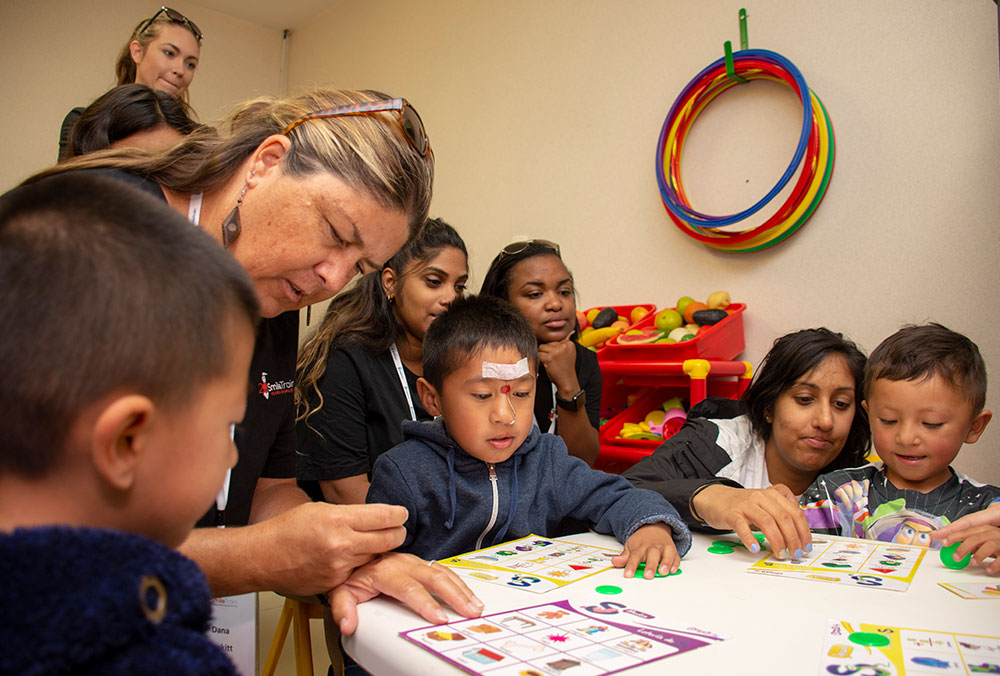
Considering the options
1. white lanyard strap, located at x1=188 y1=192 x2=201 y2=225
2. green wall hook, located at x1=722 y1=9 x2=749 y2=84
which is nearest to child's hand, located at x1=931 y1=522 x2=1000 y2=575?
white lanyard strap, located at x1=188 y1=192 x2=201 y2=225

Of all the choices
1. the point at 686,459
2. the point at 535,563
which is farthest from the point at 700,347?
the point at 535,563

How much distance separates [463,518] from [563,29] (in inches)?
118

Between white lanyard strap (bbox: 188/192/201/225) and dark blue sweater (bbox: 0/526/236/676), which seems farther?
white lanyard strap (bbox: 188/192/201/225)

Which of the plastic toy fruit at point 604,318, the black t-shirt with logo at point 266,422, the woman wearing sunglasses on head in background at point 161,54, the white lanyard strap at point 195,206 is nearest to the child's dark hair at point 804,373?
the black t-shirt with logo at point 266,422

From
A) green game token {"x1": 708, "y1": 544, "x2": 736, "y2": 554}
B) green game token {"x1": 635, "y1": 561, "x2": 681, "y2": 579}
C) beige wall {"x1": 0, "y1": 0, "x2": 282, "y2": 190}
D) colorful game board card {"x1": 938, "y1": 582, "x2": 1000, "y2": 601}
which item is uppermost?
beige wall {"x1": 0, "y1": 0, "x2": 282, "y2": 190}

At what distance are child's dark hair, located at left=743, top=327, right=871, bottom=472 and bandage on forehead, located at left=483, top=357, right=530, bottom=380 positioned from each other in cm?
69

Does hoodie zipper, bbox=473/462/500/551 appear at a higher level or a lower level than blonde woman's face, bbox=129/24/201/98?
lower

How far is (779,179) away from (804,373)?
1.28 meters

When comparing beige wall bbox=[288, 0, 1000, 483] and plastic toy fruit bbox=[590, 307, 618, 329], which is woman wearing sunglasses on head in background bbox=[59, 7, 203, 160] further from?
plastic toy fruit bbox=[590, 307, 618, 329]

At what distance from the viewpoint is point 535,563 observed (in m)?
1.03

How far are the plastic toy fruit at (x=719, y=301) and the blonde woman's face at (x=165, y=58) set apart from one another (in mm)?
2601

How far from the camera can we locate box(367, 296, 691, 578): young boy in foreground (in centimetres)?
137

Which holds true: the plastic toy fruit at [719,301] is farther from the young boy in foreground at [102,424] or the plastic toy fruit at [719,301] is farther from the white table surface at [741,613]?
the young boy in foreground at [102,424]

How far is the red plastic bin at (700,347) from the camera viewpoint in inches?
Answer: 99.2
